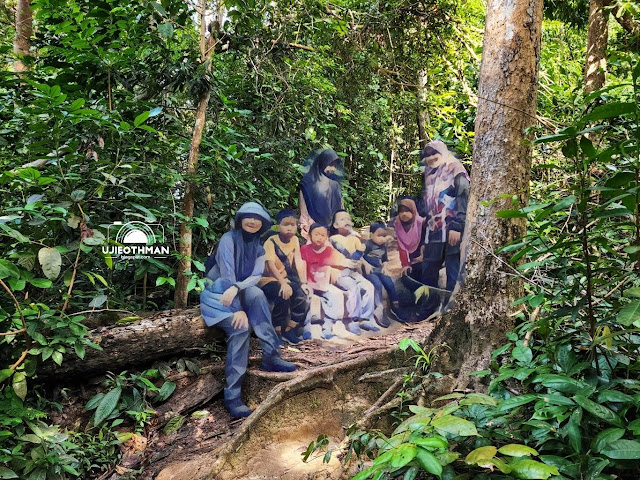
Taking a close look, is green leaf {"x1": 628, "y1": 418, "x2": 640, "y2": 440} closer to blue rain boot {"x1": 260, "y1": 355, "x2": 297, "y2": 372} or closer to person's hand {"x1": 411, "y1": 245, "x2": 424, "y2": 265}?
blue rain boot {"x1": 260, "y1": 355, "x2": 297, "y2": 372}

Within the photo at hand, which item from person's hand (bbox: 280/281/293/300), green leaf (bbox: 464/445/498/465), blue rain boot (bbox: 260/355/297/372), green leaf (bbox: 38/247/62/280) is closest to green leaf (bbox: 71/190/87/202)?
green leaf (bbox: 38/247/62/280)

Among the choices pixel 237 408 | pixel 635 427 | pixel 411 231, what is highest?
pixel 411 231

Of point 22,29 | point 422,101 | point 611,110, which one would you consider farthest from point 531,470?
point 22,29

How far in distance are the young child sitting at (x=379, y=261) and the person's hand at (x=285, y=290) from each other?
84cm

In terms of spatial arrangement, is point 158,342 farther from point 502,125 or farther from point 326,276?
point 502,125

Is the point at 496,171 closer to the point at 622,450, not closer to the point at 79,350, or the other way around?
the point at 622,450

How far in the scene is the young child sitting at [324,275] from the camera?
158 inches

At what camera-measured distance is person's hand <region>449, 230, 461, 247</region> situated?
13.2 ft

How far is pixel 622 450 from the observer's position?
1183 millimetres

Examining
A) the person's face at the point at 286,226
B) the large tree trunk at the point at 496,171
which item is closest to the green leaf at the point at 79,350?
the person's face at the point at 286,226

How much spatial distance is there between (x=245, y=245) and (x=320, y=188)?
45.6 inches

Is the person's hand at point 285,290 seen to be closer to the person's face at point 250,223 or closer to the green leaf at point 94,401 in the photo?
the person's face at point 250,223

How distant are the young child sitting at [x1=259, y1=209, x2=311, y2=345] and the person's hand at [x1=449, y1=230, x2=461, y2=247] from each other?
144 centimetres

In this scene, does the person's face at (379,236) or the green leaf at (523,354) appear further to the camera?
the person's face at (379,236)
